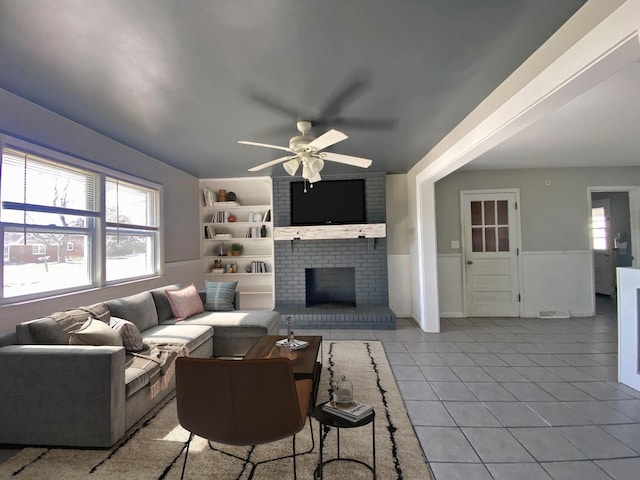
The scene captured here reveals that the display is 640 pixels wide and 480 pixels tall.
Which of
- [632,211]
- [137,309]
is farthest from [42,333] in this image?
[632,211]

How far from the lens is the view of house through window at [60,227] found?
235 centimetres

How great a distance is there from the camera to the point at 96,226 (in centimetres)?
311

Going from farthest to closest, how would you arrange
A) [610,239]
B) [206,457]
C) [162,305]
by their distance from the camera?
[610,239]
[162,305]
[206,457]

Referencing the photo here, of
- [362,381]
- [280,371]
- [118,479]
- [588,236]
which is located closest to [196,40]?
[280,371]

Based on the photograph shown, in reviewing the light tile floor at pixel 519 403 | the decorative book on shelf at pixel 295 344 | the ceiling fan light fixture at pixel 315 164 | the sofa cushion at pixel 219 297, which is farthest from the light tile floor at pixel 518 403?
the ceiling fan light fixture at pixel 315 164

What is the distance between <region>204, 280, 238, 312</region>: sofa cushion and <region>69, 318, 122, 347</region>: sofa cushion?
1.64 metres

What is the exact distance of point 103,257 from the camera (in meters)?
3.12

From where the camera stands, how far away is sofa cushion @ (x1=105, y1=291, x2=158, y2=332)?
279 centimetres

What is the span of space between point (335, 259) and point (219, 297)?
206 centimetres

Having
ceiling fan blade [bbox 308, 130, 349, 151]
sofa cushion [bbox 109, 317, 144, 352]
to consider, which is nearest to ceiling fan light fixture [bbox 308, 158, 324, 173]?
ceiling fan blade [bbox 308, 130, 349, 151]

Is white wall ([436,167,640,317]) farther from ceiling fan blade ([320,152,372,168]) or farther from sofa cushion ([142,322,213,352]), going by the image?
sofa cushion ([142,322,213,352])

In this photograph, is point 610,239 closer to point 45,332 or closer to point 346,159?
point 346,159

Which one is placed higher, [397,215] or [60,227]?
[397,215]

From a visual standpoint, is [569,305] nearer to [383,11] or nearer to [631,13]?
[631,13]
